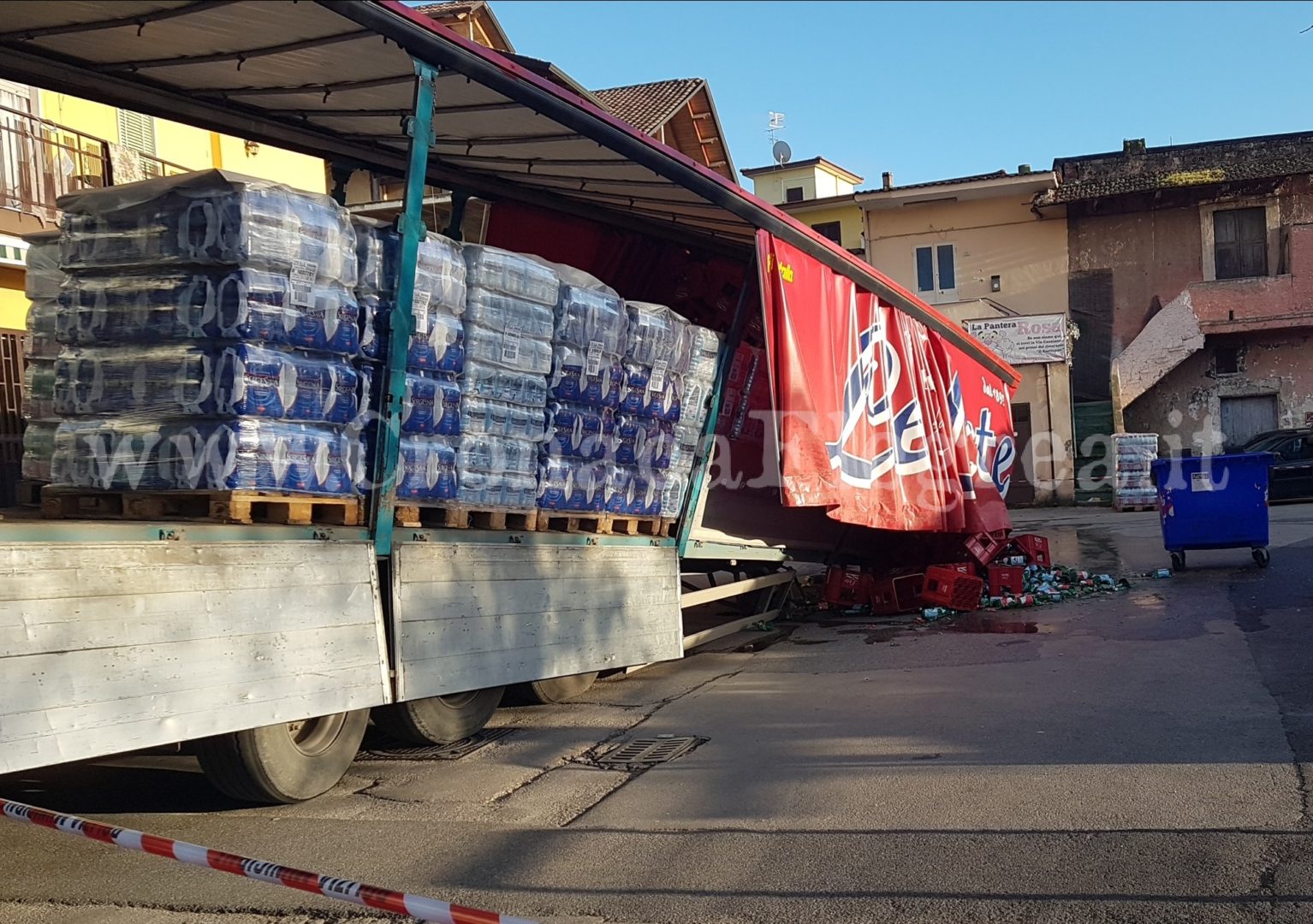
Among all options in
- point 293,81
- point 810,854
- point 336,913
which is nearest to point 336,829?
point 336,913

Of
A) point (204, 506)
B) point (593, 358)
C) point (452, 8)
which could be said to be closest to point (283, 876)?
point (204, 506)

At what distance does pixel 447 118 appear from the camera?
7691mm

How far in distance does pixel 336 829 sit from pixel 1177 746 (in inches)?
178

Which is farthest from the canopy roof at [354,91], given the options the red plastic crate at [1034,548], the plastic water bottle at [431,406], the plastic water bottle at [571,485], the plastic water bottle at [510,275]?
the red plastic crate at [1034,548]

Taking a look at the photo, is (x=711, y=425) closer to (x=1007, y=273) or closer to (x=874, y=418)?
(x=874, y=418)

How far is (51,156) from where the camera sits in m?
14.4

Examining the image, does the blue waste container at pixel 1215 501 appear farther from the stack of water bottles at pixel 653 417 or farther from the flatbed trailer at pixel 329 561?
the stack of water bottles at pixel 653 417

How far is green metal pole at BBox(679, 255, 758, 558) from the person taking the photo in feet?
31.4

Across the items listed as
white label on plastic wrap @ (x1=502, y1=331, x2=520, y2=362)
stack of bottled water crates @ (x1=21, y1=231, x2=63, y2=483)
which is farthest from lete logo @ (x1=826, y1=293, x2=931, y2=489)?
stack of bottled water crates @ (x1=21, y1=231, x2=63, y2=483)

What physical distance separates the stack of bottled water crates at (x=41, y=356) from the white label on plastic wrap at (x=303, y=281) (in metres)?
1.60

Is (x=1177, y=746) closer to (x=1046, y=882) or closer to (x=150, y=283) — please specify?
(x=1046, y=882)

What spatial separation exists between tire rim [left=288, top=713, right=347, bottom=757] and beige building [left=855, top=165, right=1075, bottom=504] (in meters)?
27.1

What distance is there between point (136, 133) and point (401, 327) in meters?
12.0

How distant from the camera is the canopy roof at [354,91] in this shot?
20.0ft
